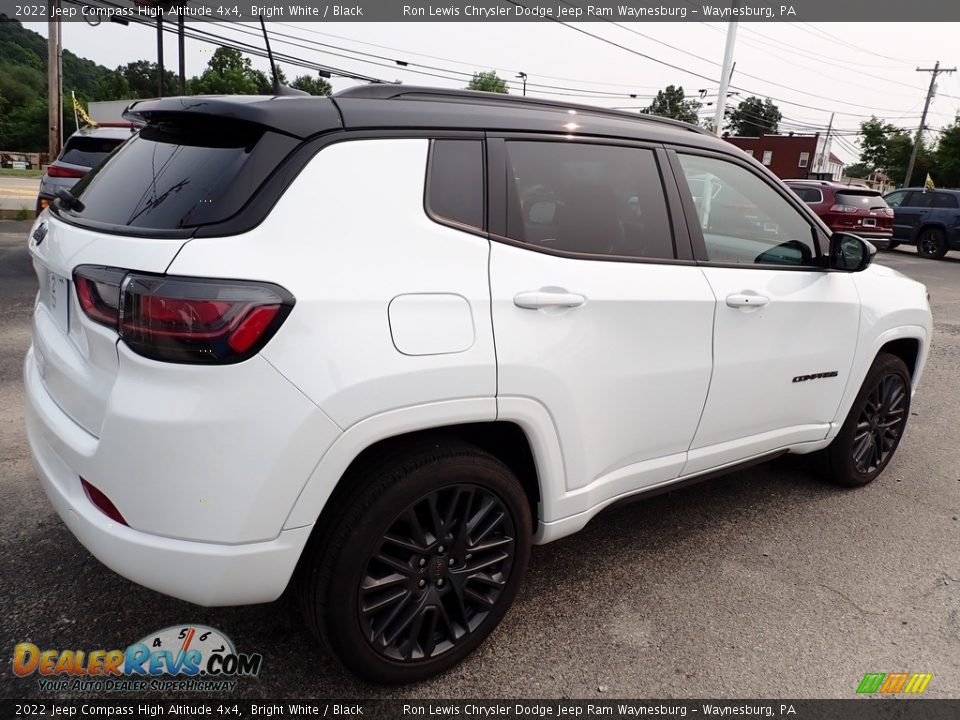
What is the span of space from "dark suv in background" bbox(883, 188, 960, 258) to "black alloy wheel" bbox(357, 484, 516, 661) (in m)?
19.0

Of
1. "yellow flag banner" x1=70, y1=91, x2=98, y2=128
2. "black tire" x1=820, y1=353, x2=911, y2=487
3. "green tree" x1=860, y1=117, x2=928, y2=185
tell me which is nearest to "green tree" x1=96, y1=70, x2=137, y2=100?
"yellow flag banner" x1=70, y1=91, x2=98, y2=128

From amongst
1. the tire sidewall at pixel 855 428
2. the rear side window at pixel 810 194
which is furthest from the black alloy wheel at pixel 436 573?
the rear side window at pixel 810 194

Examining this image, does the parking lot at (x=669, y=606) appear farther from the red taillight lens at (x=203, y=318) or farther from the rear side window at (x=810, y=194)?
the rear side window at (x=810, y=194)

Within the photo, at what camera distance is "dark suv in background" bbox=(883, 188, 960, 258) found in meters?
17.2

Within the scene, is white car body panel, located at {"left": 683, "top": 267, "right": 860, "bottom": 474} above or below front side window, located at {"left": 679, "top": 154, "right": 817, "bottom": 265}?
below

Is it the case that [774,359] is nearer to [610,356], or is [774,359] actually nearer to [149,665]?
[610,356]

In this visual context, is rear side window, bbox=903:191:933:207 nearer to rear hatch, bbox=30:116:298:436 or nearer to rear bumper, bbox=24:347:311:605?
rear hatch, bbox=30:116:298:436

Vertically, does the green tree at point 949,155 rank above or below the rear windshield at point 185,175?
above

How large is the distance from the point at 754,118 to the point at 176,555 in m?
105

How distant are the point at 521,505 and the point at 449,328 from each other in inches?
26.7

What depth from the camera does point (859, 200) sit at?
1591 cm

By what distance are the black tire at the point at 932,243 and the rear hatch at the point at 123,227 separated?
65.0 ft

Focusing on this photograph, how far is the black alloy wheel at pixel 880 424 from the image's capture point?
3732 millimetres

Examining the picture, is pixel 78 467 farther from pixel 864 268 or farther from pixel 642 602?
pixel 864 268
